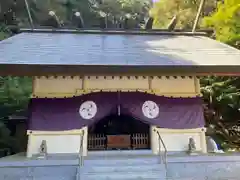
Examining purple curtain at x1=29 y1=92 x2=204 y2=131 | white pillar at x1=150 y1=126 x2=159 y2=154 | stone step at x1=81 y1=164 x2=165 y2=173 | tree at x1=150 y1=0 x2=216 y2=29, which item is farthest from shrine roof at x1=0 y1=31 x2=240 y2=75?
tree at x1=150 y1=0 x2=216 y2=29

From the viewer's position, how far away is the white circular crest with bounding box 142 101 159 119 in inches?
335

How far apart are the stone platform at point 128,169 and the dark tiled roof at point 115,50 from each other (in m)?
2.47

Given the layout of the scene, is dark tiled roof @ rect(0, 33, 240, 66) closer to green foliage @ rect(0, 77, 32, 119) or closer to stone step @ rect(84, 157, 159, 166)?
stone step @ rect(84, 157, 159, 166)

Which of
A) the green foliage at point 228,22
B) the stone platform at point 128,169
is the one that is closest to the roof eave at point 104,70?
the stone platform at point 128,169

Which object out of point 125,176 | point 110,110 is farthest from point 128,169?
point 110,110

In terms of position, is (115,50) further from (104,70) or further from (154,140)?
(154,140)

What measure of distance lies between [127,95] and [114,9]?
20.2 m

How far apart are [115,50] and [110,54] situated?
20.9 inches

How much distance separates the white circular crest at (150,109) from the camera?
851cm

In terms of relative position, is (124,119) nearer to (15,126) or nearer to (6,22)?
(15,126)

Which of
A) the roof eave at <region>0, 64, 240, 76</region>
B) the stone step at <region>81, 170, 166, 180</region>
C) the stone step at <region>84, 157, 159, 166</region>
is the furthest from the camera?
the roof eave at <region>0, 64, 240, 76</region>

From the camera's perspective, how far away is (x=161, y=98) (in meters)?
8.78

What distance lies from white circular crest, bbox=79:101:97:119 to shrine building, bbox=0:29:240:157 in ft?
0.10

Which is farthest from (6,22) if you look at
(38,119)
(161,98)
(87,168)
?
(87,168)
